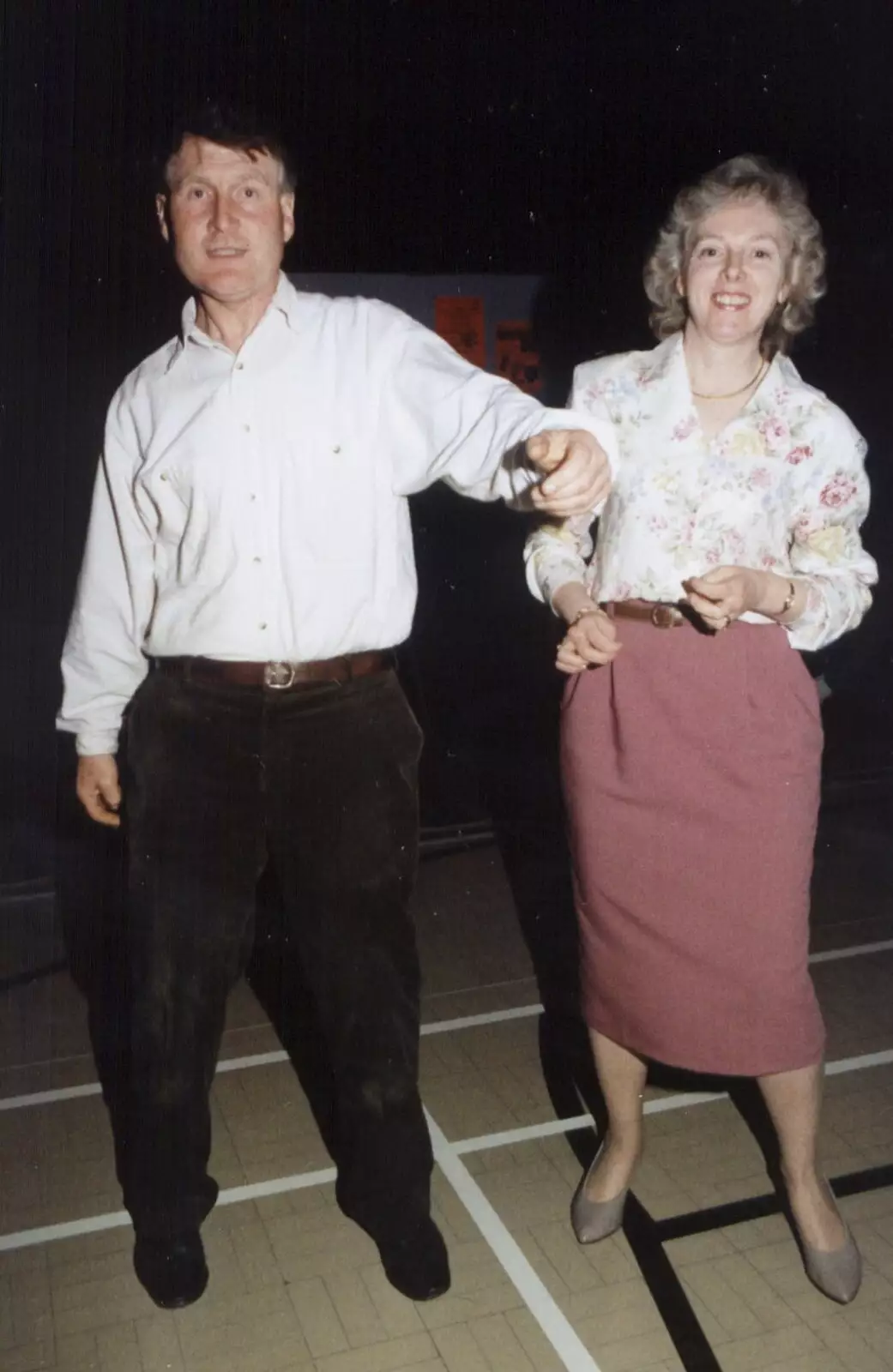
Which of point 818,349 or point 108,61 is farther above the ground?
point 108,61

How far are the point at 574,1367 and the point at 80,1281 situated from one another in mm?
879

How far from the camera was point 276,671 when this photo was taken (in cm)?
175

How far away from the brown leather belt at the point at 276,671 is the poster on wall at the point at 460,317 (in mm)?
2523

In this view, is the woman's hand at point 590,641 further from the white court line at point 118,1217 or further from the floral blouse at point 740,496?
the white court line at point 118,1217

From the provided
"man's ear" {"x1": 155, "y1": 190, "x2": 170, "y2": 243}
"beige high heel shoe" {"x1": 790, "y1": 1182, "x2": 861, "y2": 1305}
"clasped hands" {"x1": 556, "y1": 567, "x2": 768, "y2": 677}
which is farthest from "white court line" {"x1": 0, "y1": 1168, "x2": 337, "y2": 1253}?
"man's ear" {"x1": 155, "y1": 190, "x2": 170, "y2": 243}

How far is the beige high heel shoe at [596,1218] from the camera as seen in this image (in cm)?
207

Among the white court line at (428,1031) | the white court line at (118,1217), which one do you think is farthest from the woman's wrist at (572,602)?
the white court line at (428,1031)

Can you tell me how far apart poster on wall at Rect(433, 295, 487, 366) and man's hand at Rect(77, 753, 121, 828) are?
8.20 ft

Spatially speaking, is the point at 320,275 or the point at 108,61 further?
the point at 320,275

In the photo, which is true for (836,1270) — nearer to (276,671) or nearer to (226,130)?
(276,671)

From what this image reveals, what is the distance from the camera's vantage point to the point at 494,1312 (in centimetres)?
192

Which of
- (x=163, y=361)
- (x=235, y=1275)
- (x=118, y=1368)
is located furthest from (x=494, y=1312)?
(x=163, y=361)

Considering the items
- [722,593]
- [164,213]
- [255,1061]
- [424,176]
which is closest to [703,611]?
[722,593]

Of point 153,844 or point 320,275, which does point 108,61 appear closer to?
point 320,275
